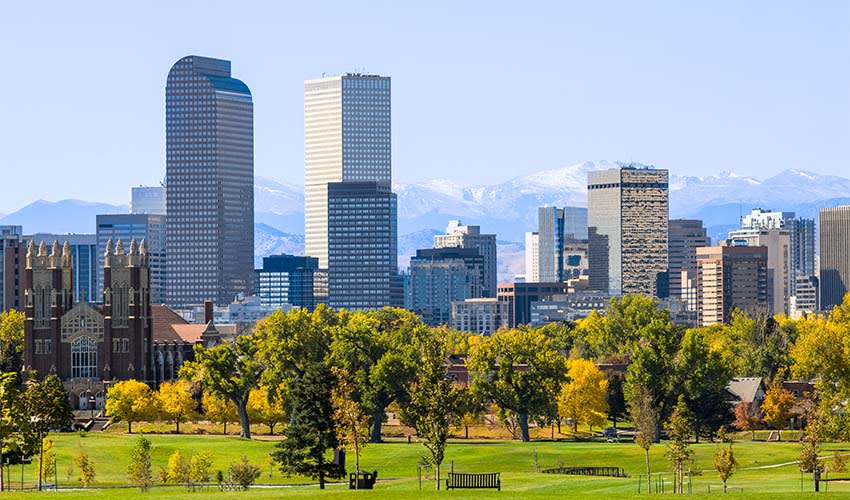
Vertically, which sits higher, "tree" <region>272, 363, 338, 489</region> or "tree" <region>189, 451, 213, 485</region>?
"tree" <region>272, 363, 338, 489</region>

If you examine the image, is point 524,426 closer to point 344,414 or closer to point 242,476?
point 242,476

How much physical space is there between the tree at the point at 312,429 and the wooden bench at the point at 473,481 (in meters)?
8.09

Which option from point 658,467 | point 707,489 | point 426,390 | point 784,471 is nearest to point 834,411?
point 784,471

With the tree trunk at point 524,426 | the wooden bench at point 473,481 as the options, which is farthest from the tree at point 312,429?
the tree trunk at point 524,426

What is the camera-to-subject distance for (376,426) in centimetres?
19188

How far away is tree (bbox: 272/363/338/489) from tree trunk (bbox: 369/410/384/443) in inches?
2199

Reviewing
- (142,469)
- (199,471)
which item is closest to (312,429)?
(142,469)

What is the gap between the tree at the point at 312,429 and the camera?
13212cm

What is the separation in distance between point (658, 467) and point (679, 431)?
21.8 metres

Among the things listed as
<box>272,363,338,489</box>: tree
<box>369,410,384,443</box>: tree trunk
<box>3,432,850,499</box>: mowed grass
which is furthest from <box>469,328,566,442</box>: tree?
<box>272,363,338,489</box>: tree

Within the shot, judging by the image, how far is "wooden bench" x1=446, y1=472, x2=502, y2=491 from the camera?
126375 millimetres

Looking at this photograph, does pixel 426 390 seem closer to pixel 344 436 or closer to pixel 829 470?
pixel 344 436

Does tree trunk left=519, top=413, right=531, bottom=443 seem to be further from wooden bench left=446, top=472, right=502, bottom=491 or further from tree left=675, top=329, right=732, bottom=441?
wooden bench left=446, top=472, right=502, bottom=491

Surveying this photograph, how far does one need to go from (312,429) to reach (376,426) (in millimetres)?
59760
